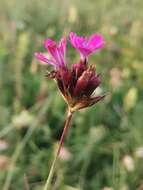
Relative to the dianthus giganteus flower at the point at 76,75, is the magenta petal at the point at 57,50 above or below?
above

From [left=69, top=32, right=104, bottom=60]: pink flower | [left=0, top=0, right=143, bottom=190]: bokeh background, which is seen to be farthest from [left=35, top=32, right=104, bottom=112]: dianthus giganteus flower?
[left=0, top=0, right=143, bottom=190]: bokeh background

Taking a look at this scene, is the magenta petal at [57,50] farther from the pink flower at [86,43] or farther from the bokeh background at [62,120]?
the bokeh background at [62,120]

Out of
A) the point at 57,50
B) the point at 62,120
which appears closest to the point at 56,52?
the point at 57,50

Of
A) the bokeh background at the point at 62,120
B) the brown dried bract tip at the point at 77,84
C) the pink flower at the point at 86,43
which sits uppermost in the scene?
the bokeh background at the point at 62,120

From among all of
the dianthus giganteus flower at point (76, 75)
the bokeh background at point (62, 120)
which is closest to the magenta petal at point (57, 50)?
the dianthus giganteus flower at point (76, 75)

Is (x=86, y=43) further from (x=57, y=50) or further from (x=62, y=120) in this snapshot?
(x=62, y=120)

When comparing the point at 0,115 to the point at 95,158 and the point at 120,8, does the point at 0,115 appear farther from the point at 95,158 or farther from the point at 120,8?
the point at 120,8

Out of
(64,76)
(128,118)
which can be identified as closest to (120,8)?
(128,118)
